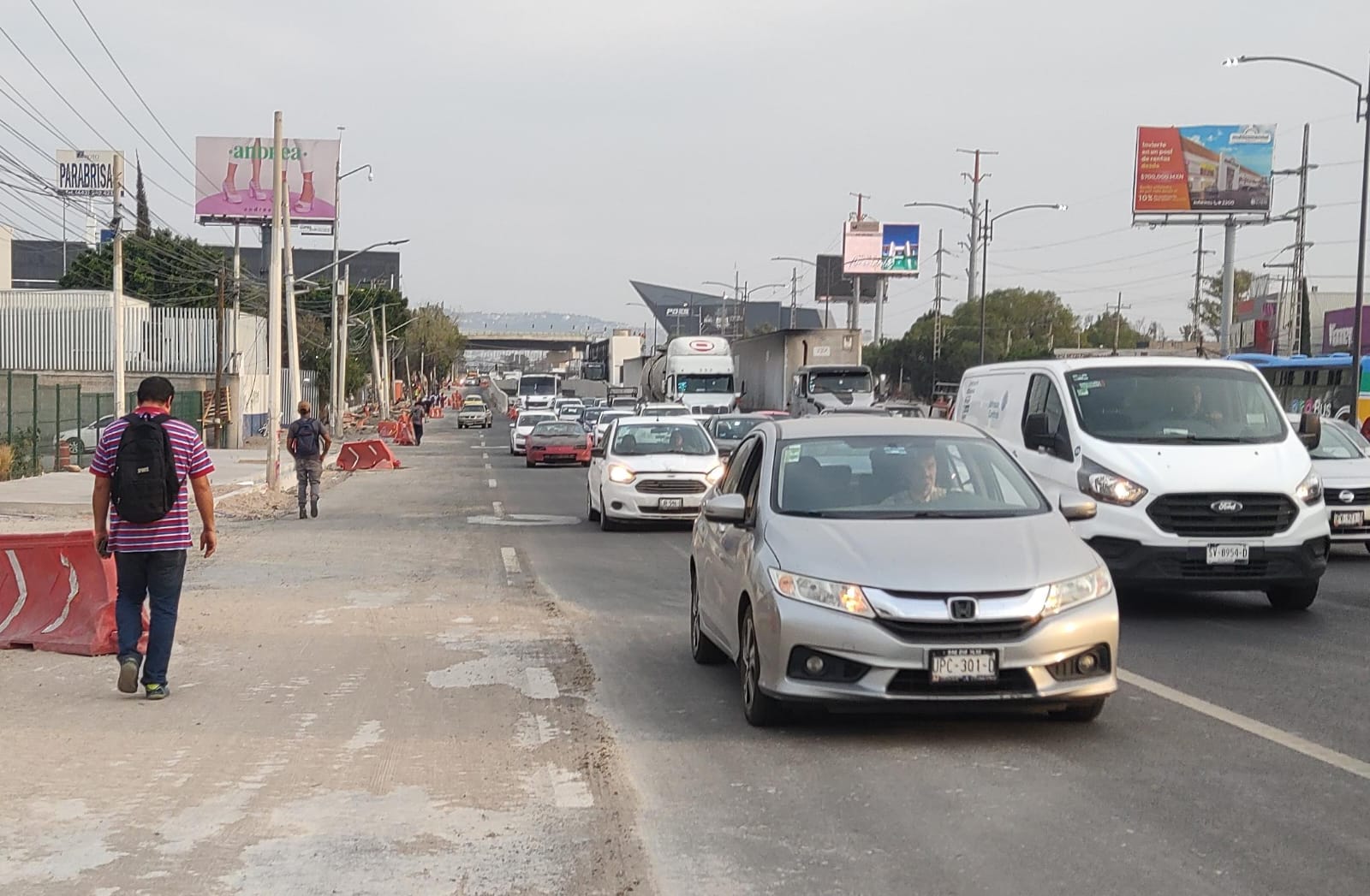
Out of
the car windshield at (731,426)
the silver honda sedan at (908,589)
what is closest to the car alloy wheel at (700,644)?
the silver honda sedan at (908,589)

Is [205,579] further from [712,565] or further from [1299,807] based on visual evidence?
[1299,807]

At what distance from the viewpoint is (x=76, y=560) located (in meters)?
10.8

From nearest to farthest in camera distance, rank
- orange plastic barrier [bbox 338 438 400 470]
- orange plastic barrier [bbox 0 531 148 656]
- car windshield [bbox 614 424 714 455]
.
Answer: orange plastic barrier [bbox 0 531 148 656]
car windshield [bbox 614 424 714 455]
orange plastic barrier [bbox 338 438 400 470]

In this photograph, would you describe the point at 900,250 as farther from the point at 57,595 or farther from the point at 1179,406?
the point at 57,595

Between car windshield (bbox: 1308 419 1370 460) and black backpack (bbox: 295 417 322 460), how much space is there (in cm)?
1413

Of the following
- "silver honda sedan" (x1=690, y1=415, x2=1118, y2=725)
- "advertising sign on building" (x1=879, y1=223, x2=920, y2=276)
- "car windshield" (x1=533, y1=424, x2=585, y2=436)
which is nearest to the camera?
"silver honda sedan" (x1=690, y1=415, x2=1118, y2=725)

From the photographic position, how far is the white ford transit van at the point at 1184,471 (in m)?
11.6

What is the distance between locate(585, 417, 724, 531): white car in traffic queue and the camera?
68.1 ft

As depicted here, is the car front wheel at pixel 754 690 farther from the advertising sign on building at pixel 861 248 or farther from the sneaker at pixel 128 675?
the advertising sign on building at pixel 861 248

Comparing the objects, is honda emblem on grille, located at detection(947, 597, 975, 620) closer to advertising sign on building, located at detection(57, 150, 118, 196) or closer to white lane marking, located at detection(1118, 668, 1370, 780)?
white lane marking, located at detection(1118, 668, 1370, 780)

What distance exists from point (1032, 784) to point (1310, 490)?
245 inches

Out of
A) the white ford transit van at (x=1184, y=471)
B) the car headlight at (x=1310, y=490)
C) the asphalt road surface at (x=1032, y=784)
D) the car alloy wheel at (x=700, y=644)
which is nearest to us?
the asphalt road surface at (x=1032, y=784)

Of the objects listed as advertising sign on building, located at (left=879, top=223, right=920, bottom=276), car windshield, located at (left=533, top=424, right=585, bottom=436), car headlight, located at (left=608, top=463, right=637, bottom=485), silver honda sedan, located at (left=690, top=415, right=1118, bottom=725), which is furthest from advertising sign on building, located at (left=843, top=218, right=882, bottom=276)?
silver honda sedan, located at (left=690, top=415, right=1118, bottom=725)

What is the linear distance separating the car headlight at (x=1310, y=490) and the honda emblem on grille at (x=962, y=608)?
5.62 meters
